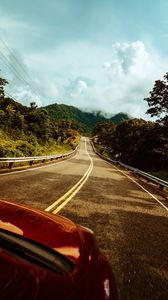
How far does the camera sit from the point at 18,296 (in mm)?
1485

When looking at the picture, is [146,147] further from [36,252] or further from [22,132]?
[36,252]

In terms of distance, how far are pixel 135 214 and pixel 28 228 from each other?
24.2 ft

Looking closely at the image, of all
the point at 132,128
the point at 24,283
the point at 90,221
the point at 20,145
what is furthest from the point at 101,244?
the point at 132,128

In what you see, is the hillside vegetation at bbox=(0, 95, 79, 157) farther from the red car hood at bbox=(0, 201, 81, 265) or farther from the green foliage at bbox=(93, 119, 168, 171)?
the red car hood at bbox=(0, 201, 81, 265)

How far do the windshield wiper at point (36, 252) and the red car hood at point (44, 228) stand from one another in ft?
0.25

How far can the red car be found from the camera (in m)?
1.60

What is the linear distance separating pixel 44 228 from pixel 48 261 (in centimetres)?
61

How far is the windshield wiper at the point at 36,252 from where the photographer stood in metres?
1.87

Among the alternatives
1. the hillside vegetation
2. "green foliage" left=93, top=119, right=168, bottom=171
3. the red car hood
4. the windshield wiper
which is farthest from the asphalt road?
"green foliage" left=93, top=119, right=168, bottom=171

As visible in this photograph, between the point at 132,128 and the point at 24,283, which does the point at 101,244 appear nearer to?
the point at 24,283

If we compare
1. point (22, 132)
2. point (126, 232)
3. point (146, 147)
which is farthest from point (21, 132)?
point (126, 232)

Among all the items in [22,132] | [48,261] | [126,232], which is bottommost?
[126,232]

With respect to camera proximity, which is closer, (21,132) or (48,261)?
(48,261)

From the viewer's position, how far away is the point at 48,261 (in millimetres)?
1895
